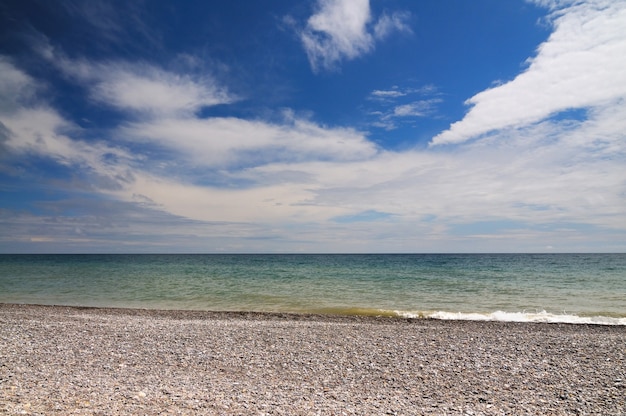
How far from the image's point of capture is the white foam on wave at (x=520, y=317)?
16578mm

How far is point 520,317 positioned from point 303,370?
45.0 ft

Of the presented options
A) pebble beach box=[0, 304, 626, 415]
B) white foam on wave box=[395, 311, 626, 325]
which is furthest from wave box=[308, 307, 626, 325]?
pebble beach box=[0, 304, 626, 415]

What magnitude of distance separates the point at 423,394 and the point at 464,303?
16.2m

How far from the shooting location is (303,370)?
8227mm

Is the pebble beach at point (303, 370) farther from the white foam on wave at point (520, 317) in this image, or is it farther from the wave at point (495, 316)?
the wave at point (495, 316)

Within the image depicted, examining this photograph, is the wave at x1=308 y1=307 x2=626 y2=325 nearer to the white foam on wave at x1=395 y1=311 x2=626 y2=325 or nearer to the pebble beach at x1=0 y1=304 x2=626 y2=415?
the white foam on wave at x1=395 y1=311 x2=626 y2=325

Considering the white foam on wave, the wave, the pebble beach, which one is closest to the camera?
the pebble beach

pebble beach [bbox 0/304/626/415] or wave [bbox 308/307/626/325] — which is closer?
pebble beach [bbox 0/304/626/415]

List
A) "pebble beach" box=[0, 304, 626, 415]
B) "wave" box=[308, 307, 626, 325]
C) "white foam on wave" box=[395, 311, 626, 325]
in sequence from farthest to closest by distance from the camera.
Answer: "wave" box=[308, 307, 626, 325] → "white foam on wave" box=[395, 311, 626, 325] → "pebble beach" box=[0, 304, 626, 415]

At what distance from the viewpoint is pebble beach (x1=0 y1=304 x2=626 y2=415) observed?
6.27m

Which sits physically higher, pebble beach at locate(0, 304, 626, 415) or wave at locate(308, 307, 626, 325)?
pebble beach at locate(0, 304, 626, 415)

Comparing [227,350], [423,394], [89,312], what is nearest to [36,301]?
[89,312]

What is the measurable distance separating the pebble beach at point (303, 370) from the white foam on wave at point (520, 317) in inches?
145

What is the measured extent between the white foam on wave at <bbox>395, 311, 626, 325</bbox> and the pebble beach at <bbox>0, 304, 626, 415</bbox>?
145 inches
